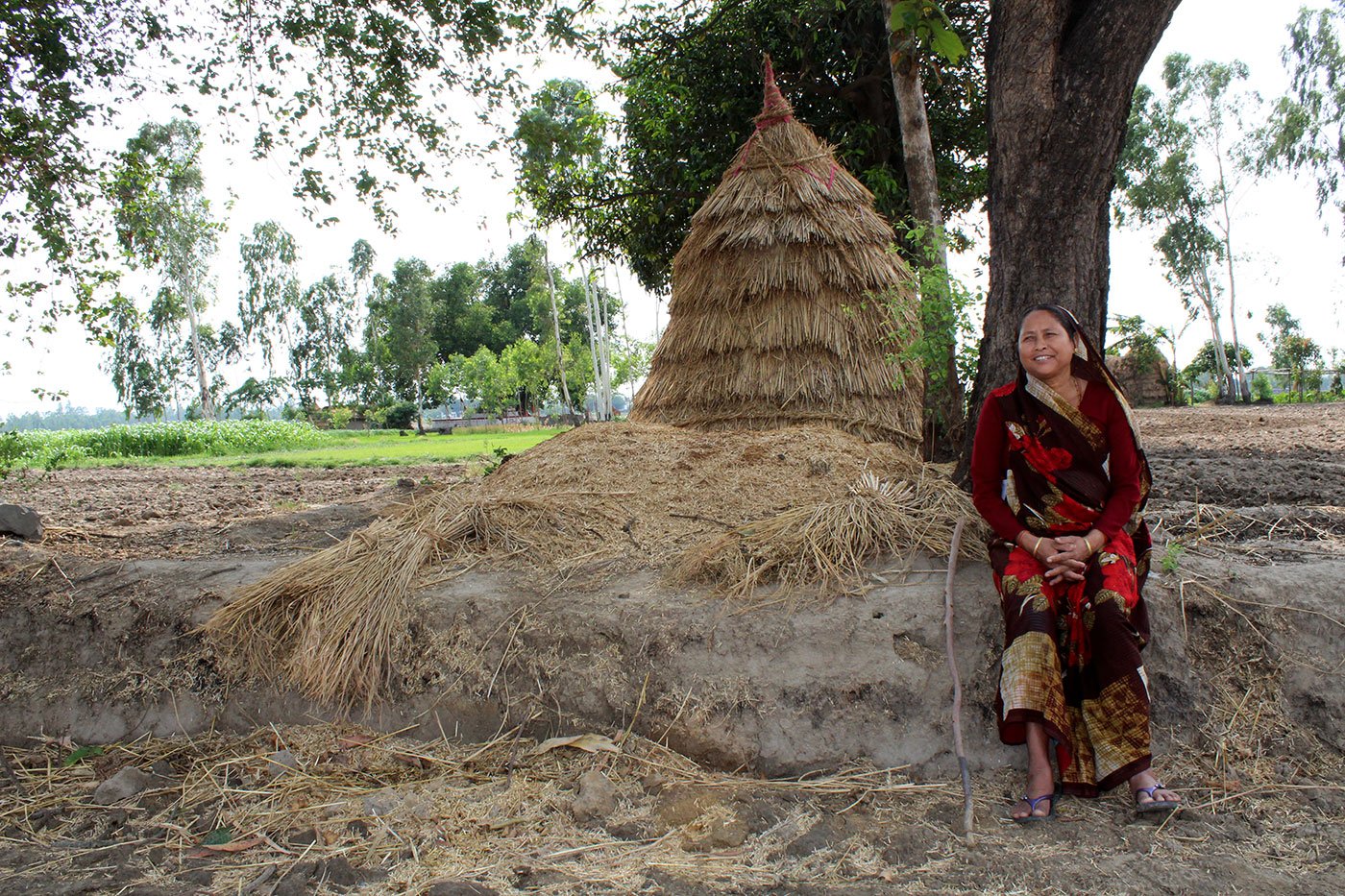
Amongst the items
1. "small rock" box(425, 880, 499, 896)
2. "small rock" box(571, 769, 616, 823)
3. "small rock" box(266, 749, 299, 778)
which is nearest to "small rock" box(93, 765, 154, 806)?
"small rock" box(266, 749, 299, 778)

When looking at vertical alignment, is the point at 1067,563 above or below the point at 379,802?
above

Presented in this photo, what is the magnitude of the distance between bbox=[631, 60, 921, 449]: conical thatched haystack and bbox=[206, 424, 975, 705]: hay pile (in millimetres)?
678

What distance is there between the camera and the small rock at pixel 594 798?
7.57 ft

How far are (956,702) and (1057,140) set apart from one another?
219 centimetres

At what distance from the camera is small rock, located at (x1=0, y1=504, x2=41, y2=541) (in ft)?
16.4

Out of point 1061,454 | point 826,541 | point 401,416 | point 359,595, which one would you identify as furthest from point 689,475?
point 401,416

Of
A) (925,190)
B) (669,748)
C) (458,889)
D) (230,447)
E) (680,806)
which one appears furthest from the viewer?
(230,447)

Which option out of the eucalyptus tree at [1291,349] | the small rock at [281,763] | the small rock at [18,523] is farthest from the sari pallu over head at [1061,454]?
the eucalyptus tree at [1291,349]

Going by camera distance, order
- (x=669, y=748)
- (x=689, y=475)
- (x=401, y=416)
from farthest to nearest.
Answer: (x=401, y=416) < (x=689, y=475) < (x=669, y=748)

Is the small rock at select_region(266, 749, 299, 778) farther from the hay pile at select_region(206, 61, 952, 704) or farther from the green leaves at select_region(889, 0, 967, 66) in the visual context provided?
the green leaves at select_region(889, 0, 967, 66)

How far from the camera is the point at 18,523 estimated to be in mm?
5012

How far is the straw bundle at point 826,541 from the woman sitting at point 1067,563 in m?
0.50

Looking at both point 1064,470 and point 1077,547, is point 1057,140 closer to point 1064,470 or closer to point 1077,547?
point 1064,470

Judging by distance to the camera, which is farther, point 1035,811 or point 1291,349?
point 1291,349
